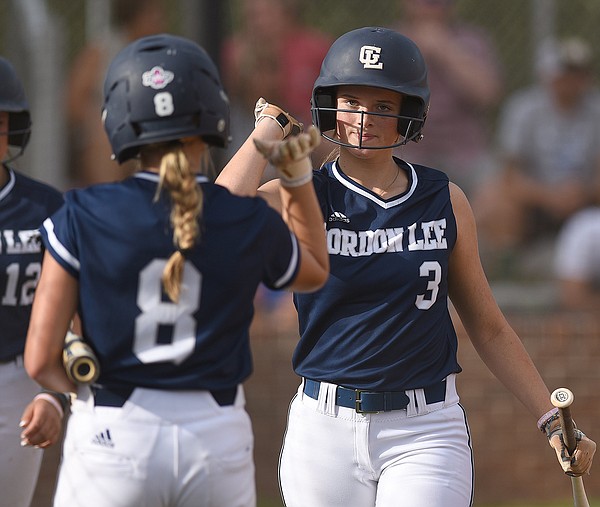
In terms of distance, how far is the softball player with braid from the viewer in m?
3.89

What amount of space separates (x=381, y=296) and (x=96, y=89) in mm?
4970

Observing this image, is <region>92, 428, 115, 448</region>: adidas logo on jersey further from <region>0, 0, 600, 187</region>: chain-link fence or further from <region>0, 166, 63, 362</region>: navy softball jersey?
<region>0, 0, 600, 187</region>: chain-link fence

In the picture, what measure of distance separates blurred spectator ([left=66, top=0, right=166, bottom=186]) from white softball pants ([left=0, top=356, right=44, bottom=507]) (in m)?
3.99

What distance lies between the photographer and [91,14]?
28.2ft

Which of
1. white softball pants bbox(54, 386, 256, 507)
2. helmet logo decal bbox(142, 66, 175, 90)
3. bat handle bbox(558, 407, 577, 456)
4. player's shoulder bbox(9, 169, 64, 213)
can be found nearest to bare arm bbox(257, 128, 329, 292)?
helmet logo decal bbox(142, 66, 175, 90)

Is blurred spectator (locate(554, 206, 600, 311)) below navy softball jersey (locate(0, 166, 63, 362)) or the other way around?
below

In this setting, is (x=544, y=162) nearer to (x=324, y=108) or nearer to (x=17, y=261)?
(x=324, y=108)

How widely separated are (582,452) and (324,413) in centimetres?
84

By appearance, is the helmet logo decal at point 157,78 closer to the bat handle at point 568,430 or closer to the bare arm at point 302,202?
the bare arm at point 302,202

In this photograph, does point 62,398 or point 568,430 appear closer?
point 62,398

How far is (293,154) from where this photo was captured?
310cm

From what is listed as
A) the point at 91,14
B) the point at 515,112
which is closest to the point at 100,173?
the point at 91,14

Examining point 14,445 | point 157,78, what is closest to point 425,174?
point 157,78

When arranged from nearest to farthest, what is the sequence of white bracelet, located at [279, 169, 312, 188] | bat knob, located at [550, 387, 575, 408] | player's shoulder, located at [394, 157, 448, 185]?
white bracelet, located at [279, 169, 312, 188]
bat knob, located at [550, 387, 575, 408]
player's shoulder, located at [394, 157, 448, 185]
